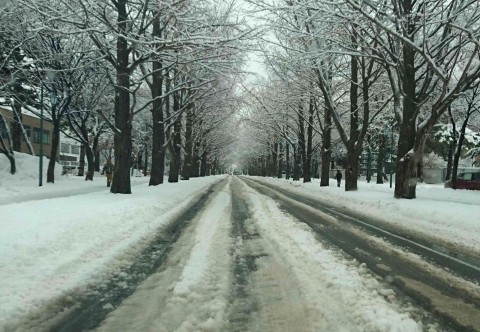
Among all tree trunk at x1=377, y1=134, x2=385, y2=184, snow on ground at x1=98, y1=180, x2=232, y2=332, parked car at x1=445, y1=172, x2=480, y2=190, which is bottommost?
snow on ground at x1=98, y1=180, x2=232, y2=332

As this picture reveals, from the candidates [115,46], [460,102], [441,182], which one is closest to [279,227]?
[115,46]

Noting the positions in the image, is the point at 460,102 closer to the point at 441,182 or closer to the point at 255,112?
the point at 441,182

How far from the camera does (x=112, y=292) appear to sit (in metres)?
4.37

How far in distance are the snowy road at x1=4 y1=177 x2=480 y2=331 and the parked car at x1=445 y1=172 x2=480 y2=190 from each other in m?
23.7

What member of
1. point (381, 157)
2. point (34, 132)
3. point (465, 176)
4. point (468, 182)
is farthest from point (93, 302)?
point (34, 132)

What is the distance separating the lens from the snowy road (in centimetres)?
353

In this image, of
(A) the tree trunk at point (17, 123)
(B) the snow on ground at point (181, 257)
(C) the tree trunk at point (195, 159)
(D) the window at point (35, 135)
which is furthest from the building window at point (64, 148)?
(B) the snow on ground at point (181, 257)

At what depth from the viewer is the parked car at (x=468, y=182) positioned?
2754 cm

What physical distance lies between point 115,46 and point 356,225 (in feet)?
38.7

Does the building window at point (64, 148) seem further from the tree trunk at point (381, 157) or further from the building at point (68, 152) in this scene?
the tree trunk at point (381, 157)

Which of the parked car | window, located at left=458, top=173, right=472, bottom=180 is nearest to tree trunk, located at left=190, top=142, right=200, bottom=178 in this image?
the parked car

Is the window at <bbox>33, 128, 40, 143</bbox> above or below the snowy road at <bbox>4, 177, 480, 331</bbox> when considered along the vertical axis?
above

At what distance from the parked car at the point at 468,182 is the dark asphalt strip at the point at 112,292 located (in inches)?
1022

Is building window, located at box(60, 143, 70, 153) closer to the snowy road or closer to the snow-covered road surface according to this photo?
the snowy road
